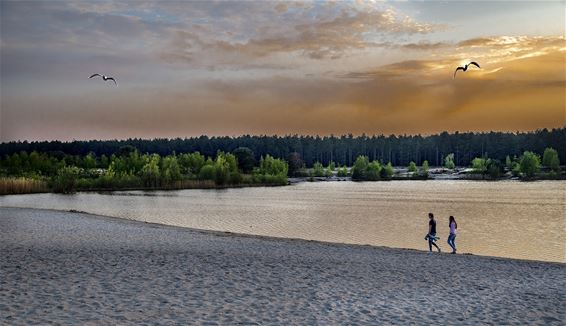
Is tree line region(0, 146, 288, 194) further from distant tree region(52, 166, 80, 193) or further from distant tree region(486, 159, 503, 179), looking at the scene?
distant tree region(486, 159, 503, 179)

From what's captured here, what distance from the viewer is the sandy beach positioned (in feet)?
35.7

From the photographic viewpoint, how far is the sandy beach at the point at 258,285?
10883mm

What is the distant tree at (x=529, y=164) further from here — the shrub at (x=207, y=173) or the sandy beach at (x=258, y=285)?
the sandy beach at (x=258, y=285)

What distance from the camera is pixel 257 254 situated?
65.5ft

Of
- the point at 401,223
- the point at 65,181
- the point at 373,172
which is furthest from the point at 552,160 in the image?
the point at 401,223

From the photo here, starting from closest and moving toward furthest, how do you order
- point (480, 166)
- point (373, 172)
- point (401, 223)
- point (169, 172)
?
point (401, 223), point (169, 172), point (373, 172), point (480, 166)

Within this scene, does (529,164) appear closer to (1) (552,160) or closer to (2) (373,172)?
(1) (552,160)

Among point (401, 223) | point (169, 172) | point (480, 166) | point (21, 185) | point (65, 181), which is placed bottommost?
point (401, 223)

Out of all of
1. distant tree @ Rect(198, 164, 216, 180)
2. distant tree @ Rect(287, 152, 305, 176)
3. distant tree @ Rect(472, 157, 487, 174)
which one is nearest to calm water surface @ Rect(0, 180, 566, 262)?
distant tree @ Rect(198, 164, 216, 180)

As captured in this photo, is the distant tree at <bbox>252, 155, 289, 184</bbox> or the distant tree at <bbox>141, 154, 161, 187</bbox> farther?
the distant tree at <bbox>252, 155, 289, 184</bbox>

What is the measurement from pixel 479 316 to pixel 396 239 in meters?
20.9

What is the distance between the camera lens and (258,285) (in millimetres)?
13938

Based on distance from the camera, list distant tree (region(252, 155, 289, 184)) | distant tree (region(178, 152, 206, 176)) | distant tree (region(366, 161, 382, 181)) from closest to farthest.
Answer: distant tree (region(178, 152, 206, 176)), distant tree (region(252, 155, 289, 184)), distant tree (region(366, 161, 382, 181))

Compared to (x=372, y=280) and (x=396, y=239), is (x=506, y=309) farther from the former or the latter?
(x=396, y=239)
